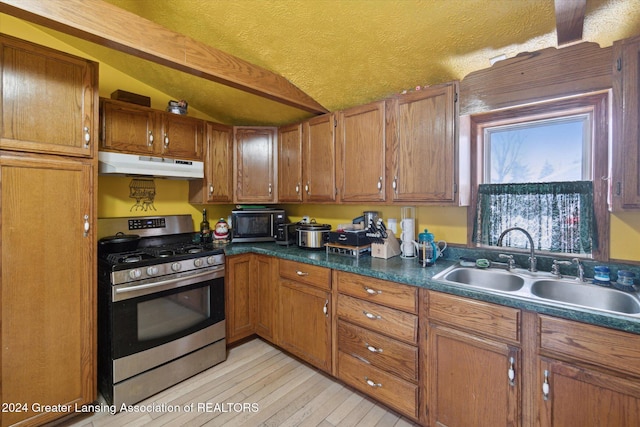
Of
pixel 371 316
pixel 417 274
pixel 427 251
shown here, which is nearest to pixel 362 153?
pixel 427 251

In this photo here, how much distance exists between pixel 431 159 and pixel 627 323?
4.02 ft

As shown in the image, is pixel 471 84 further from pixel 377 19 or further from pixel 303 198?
pixel 303 198

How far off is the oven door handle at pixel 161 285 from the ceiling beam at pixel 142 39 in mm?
1475

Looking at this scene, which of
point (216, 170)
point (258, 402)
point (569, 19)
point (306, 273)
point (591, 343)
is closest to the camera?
point (591, 343)

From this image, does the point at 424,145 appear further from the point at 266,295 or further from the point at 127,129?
the point at 127,129

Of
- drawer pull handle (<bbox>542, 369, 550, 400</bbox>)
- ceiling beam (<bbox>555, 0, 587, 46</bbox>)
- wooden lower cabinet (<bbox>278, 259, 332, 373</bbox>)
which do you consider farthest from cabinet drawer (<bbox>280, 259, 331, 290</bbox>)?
ceiling beam (<bbox>555, 0, 587, 46</bbox>)

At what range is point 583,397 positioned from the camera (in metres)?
1.13

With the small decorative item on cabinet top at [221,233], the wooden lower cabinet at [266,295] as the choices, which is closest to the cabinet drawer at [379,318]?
the wooden lower cabinet at [266,295]

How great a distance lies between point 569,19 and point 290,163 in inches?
85.7

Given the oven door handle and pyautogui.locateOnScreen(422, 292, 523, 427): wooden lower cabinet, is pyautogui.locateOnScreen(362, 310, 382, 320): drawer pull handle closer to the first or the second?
pyautogui.locateOnScreen(422, 292, 523, 427): wooden lower cabinet

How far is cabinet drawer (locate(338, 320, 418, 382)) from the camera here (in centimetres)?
162

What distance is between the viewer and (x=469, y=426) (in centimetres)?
142

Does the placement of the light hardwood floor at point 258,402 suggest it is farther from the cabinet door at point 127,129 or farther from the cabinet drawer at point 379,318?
the cabinet door at point 127,129

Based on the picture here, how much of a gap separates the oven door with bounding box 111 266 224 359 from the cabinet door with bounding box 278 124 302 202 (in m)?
1.04
